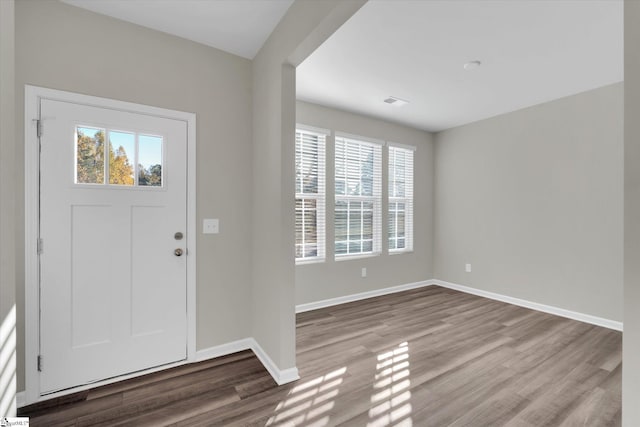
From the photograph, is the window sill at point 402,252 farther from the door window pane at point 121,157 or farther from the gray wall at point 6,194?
the gray wall at point 6,194

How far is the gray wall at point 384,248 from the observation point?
12.6 feet

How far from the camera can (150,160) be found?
2.26m

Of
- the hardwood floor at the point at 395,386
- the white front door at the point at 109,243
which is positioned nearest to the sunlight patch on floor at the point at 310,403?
the hardwood floor at the point at 395,386

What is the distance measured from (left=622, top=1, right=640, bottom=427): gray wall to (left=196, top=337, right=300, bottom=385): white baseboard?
6.22ft

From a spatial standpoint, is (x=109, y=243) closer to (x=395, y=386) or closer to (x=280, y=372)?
(x=280, y=372)

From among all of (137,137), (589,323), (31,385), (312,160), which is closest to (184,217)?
(137,137)

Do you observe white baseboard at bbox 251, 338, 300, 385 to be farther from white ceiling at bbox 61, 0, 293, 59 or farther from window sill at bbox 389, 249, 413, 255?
window sill at bbox 389, 249, 413, 255

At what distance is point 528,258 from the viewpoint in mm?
3900

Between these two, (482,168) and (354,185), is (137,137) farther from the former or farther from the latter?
(482,168)

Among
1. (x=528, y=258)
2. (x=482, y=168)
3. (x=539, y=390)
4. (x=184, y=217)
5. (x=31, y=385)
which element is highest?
(x=482, y=168)

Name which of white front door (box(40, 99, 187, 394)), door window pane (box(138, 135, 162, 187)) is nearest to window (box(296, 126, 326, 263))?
white front door (box(40, 99, 187, 394))

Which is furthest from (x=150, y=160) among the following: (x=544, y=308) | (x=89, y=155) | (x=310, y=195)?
(x=544, y=308)

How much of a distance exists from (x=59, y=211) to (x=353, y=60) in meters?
2.68

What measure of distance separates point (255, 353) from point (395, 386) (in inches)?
48.6
